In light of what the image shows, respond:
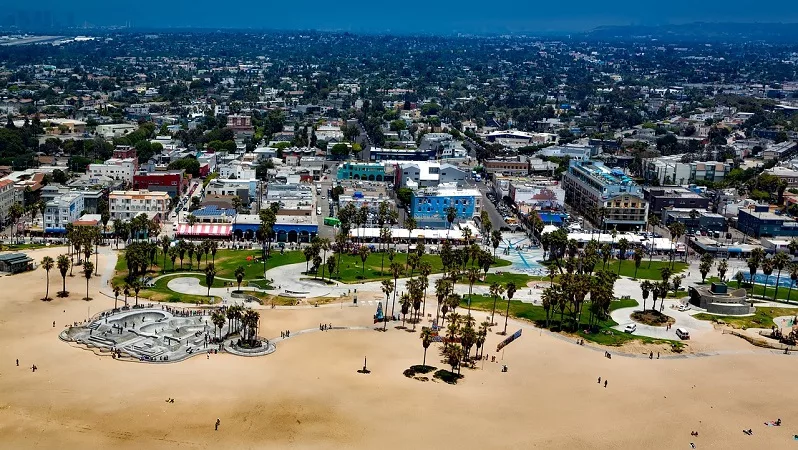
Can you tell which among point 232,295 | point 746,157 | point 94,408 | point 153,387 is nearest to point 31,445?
point 94,408

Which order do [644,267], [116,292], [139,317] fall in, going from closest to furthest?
[139,317] → [116,292] → [644,267]

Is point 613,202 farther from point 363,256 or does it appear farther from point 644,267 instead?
point 363,256

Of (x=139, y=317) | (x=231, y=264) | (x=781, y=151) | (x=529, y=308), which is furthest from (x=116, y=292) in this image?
(x=781, y=151)

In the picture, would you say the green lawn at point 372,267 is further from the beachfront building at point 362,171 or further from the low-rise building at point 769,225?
the beachfront building at point 362,171

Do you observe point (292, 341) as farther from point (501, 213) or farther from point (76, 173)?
point (76, 173)

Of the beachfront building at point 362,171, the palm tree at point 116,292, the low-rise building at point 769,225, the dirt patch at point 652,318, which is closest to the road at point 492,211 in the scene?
the beachfront building at point 362,171
